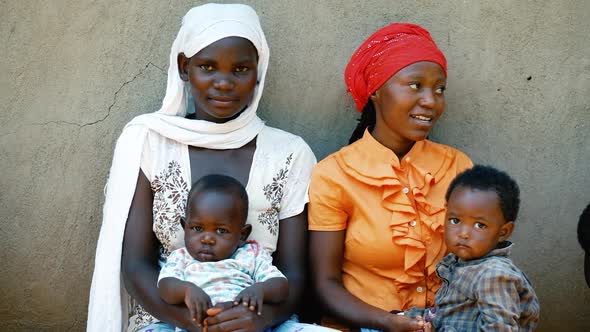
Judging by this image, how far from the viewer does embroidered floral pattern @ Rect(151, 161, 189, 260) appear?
Answer: 3.54 meters

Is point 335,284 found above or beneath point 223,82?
beneath

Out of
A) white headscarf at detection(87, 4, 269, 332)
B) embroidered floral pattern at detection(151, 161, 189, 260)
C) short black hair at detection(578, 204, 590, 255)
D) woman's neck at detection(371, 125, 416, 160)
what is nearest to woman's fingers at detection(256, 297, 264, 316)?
embroidered floral pattern at detection(151, 161, 189, 260)

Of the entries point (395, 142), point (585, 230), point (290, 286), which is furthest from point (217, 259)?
point (585, 230)

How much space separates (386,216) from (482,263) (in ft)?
1.92

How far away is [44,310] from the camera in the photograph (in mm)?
4086

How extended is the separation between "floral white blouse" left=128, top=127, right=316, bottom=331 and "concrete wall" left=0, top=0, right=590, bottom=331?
1.40 feet

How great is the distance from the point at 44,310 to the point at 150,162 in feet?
3.43

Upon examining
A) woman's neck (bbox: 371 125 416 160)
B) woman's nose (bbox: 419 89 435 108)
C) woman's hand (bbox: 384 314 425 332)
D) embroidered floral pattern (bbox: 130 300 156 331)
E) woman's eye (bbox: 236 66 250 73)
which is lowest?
embroidered floral pattern (bbox: 130 300 156 331)

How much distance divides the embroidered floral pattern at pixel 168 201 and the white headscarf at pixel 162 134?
11 centimetres

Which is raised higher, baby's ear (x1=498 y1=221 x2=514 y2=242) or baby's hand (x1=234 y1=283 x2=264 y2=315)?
baby's ear (x1=498 y1=221 x2=514 y2=242)

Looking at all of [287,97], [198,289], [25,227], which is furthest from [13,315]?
[287,97]

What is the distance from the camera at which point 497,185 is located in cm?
312

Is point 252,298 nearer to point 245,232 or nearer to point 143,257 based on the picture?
point 245,232

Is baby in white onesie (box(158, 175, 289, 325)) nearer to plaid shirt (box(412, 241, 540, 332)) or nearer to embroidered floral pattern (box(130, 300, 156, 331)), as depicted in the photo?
embroidered floral pattern (box(130, 300, 156, 331))
